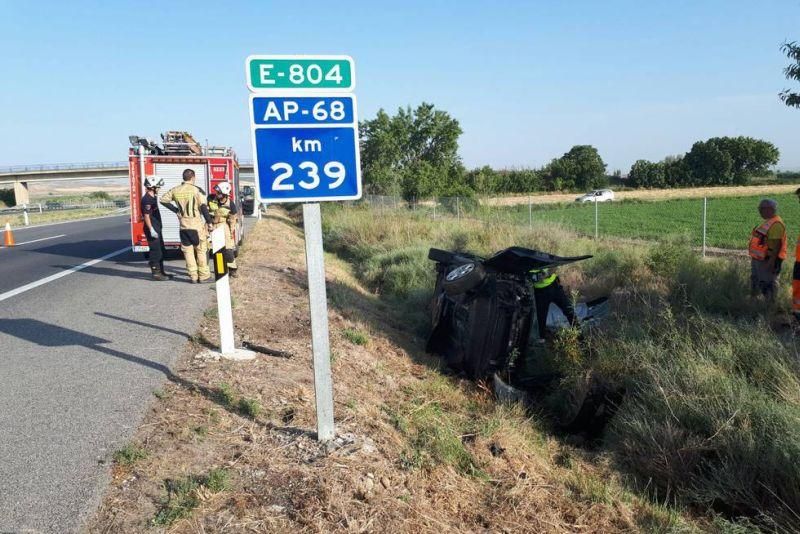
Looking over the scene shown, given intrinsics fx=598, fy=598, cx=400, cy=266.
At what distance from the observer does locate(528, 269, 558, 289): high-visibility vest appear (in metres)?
6.74

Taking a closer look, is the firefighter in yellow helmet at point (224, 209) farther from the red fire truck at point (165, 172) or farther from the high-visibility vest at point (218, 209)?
the red fire truck at point (165, 172)

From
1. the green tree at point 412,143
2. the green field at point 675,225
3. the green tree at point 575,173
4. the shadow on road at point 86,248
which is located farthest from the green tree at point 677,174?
the shadow on road at point 86,248

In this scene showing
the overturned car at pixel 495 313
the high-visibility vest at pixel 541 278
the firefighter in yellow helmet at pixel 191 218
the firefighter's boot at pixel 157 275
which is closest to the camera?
the overturned car at pixel 495 313

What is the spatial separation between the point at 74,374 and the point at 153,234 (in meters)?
5.62

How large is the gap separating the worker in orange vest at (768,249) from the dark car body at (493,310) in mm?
2718

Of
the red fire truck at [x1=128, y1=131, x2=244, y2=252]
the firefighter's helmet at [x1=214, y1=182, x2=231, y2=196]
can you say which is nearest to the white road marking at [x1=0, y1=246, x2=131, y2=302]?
the red fire truck at [x1=128, y1=131, x2=244, y2=252]

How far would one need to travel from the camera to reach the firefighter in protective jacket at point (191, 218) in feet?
31.1

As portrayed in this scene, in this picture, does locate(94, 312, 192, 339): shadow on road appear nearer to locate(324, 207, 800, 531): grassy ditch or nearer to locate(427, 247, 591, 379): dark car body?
locate(324, 207, 800, 531): grassy ditch

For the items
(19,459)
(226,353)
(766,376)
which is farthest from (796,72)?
(19,459)

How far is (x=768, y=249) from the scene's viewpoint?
743 cm

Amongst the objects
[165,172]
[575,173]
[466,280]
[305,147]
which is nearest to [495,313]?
[466,280]

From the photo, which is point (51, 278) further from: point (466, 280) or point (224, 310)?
point (466, 280)

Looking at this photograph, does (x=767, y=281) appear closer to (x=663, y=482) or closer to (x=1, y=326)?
(x=663, y=482)

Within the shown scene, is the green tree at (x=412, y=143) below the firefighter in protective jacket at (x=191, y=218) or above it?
above
